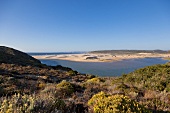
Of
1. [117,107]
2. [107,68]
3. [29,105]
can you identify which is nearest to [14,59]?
[107,68]

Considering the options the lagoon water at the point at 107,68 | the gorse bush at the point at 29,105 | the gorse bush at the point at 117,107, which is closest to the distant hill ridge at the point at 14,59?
the lagoon water at the point at 107,68

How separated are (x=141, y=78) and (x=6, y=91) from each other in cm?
888

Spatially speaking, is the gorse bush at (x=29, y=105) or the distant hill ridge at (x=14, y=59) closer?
the gorse bush at (x=29, y=105)

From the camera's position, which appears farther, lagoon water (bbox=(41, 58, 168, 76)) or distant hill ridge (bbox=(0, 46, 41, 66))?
lagoon water (bbox=(41, 58, 168, 76))

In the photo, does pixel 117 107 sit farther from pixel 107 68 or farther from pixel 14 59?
pixel 107 68

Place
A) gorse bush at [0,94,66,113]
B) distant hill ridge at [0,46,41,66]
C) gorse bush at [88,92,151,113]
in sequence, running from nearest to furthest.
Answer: gorse bush at [0,94,66,113] < gorse bush at [88,92,151,113] < distant hill ridge at [0,46,41,66]

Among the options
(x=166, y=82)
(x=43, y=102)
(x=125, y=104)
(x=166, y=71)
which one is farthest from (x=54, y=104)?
(x=166, y=71)

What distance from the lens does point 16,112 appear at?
3471mm

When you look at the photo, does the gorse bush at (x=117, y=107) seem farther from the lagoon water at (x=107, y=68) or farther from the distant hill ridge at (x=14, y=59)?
the lagoon water at (x=107, y=68)

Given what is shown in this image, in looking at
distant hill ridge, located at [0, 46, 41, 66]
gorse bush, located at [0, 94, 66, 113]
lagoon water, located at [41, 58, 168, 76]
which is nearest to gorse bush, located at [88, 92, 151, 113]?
gorse bush, located at [0, 94, 66, 113]

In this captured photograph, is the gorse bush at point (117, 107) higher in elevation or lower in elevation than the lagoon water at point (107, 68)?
higher

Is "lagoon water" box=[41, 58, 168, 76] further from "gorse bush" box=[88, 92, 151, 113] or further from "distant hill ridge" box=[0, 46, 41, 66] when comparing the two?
"gorse bush" box=[88, 92, 151, 113]

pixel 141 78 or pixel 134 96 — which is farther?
pixel 141 78

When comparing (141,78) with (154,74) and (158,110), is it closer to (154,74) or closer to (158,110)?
(154,74)
